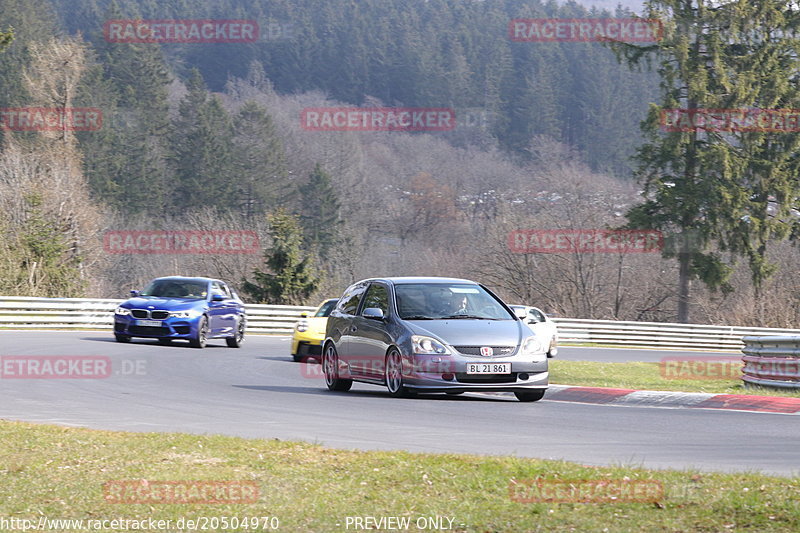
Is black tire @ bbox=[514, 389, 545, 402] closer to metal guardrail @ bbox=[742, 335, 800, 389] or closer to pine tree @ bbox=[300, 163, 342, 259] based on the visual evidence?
metal guardrail @ bbox=[742, 335, 800, 389]

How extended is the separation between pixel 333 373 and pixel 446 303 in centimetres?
207

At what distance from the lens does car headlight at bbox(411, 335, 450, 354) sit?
14430 mm

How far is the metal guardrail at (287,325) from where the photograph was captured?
3416cm

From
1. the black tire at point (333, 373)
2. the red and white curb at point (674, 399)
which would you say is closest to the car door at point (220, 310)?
the black tire at point (333, 373)

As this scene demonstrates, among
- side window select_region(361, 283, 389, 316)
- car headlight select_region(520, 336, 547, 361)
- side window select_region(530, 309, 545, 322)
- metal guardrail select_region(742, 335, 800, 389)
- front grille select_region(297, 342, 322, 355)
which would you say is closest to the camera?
car headlight select_region(520, 336, 547, 361)

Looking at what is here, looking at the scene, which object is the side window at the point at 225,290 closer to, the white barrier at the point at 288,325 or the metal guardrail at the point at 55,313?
the metal guardrail at the point at 55,313

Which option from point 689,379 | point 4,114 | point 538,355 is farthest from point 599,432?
point 4,114

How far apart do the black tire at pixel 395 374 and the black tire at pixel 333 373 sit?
51.1 inches

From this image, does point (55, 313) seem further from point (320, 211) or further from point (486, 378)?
point (320, 211)

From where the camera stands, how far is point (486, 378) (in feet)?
47.5

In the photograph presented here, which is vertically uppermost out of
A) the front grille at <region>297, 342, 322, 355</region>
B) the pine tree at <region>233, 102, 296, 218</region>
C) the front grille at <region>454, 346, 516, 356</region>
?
the pine tree at <region>233, 102, 296, 218</region>

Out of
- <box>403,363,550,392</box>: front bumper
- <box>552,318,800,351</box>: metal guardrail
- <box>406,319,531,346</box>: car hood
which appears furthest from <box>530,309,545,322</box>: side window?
<box>403,363,550,392</box>: front bumper

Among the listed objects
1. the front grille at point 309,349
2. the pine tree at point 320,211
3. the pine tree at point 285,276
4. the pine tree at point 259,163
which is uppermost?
the pine tree at point 259,163

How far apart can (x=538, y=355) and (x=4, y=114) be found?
2633 inches
